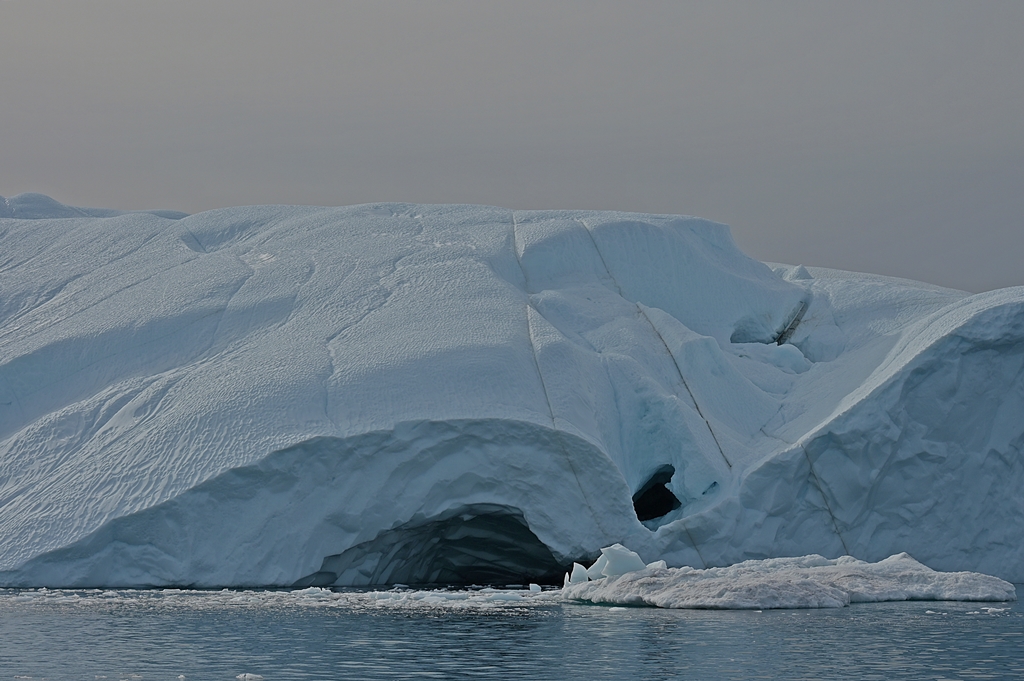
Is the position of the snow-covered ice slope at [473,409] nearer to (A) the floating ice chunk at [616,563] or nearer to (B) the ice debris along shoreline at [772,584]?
(A) the floating ice chunk at [616,563]

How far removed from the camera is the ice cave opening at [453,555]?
16000 mm

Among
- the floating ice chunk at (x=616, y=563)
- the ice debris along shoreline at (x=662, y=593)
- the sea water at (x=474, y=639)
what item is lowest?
the sea water at (x=474, y=639)

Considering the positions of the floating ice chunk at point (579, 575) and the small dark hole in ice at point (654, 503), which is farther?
the small dark hole in ice at point (654, 503)

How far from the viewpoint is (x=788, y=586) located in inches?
519

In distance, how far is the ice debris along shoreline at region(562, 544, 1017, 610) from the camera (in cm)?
1311

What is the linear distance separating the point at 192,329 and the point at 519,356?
5296mm

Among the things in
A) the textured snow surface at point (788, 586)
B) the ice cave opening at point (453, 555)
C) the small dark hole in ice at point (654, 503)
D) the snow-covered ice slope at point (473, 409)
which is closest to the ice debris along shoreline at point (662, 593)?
the textured snow surface at point (788, 586)

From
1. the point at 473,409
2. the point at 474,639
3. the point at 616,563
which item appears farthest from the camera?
the point at 473,409

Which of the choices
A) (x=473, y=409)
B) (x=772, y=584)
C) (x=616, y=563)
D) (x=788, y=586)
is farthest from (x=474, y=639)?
(x=473, y=409)

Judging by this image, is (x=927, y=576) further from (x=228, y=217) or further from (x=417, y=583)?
(x=228, y=217)

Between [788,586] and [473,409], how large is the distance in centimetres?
486

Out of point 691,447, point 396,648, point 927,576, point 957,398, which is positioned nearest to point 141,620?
point 396,648

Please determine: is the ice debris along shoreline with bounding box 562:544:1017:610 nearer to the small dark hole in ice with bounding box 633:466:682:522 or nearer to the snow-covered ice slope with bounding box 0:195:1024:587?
the snow-covered ice slope with bounding box 0:195:1024:587

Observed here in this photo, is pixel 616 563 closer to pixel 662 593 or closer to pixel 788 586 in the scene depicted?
pixel 662 593
